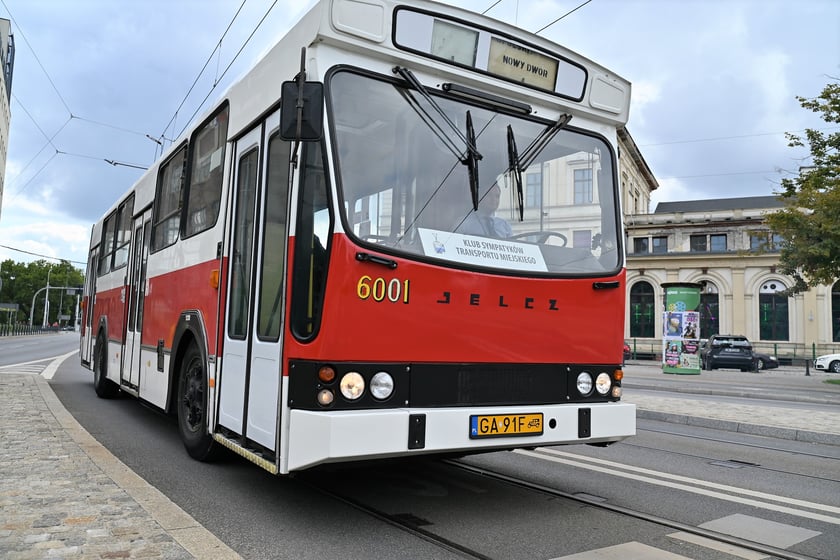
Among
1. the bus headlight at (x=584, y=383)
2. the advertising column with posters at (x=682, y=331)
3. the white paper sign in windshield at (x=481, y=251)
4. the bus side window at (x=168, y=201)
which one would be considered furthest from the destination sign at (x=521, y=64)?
the advertising column with posters at (x=682, y=331)

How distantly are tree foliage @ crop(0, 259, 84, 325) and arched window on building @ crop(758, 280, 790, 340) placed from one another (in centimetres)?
9347

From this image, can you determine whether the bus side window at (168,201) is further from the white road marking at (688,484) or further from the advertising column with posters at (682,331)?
the advertising column with posters at (682,331)

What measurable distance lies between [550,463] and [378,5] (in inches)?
175

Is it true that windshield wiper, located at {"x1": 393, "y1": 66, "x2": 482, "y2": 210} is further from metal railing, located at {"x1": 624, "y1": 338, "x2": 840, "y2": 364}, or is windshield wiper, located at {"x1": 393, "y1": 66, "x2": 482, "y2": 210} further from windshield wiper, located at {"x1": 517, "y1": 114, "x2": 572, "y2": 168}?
metal railing, located at {"x1": 624, "y1": 338, "x2": 840, "y2": 364}

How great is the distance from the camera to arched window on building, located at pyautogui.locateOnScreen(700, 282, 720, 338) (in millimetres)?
53969

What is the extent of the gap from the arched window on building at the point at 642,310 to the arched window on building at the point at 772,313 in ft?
24.8

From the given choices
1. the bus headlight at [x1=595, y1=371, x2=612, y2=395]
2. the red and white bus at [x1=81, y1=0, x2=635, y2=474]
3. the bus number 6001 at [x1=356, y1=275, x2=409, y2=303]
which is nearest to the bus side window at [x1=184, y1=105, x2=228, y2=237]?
the red and white bus at [x1=81, y1=0, x2=635, y2=474]

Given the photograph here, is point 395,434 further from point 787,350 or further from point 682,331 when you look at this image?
point 787,350

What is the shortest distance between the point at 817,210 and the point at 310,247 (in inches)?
857

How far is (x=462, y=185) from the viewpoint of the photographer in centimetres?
466

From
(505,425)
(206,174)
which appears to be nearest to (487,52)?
(505,425)

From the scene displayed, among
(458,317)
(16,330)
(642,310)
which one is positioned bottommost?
(16,330)

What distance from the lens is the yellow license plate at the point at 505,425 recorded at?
441 cm

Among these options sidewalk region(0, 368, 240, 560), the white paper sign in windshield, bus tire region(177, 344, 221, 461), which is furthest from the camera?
bus tire region(177, 344, 221, 461)
